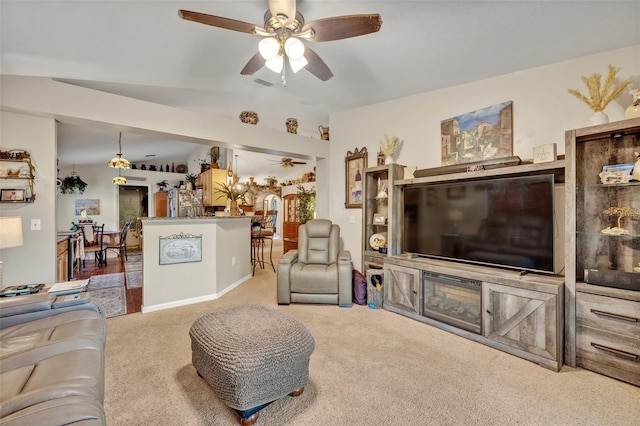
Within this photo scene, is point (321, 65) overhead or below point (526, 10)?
below

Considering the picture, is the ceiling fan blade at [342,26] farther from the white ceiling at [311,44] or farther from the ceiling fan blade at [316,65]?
the white ceiling at [311,44]

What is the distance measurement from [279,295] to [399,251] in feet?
5.25

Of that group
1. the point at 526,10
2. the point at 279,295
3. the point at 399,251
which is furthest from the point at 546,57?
the point at 279,295

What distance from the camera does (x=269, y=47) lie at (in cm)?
191

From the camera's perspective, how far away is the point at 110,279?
482 centimetres

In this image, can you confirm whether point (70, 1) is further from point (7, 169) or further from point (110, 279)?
point (110, 279)

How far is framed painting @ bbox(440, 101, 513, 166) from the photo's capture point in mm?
2959

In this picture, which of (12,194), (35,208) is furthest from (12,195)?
(35,208)

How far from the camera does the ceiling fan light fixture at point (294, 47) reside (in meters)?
1.86

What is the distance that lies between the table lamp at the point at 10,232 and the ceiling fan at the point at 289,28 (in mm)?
2303

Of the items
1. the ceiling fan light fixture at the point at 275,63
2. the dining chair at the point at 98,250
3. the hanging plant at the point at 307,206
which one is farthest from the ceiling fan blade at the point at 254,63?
the dining chair at the point at 98,250

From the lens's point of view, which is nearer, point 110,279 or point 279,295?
point 279,295

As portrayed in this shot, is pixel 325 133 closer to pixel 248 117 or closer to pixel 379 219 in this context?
pixel 248 117

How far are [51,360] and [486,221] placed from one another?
3.24 meters
